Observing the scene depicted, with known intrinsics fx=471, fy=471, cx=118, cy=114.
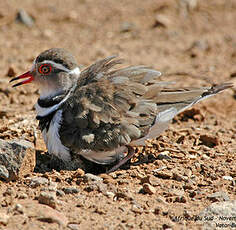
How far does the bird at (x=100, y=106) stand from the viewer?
5973 mm

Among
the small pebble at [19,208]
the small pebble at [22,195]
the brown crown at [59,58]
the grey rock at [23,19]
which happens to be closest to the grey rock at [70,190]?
the small pebble at [22,195]

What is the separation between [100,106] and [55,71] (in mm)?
971

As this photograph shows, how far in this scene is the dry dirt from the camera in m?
4.94

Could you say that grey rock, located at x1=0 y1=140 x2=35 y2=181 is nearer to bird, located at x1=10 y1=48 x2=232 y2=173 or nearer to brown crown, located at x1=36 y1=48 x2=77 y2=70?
bird, located at x1=10 y1=48 x2=232 y2=173

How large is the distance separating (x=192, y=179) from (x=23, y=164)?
2072 millimetres

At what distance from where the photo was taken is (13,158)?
18.3 ft

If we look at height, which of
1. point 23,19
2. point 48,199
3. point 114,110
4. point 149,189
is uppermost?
point 23,19

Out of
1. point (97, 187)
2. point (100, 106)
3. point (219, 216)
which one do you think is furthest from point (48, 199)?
point (219, 216)

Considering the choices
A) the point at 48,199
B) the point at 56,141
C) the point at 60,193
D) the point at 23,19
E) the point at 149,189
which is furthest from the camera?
the point at 23,19

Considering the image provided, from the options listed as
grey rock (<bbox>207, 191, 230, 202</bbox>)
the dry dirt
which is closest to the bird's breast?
the dry dirt

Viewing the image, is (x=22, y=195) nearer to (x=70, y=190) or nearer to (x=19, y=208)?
(x=19, y=208)

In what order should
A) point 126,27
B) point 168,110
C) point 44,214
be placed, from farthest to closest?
point 126,27 → point 168,110 → point 44,214

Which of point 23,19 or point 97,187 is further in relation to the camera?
point 23,19

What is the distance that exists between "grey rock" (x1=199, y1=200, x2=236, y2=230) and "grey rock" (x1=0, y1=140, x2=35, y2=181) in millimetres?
2159
